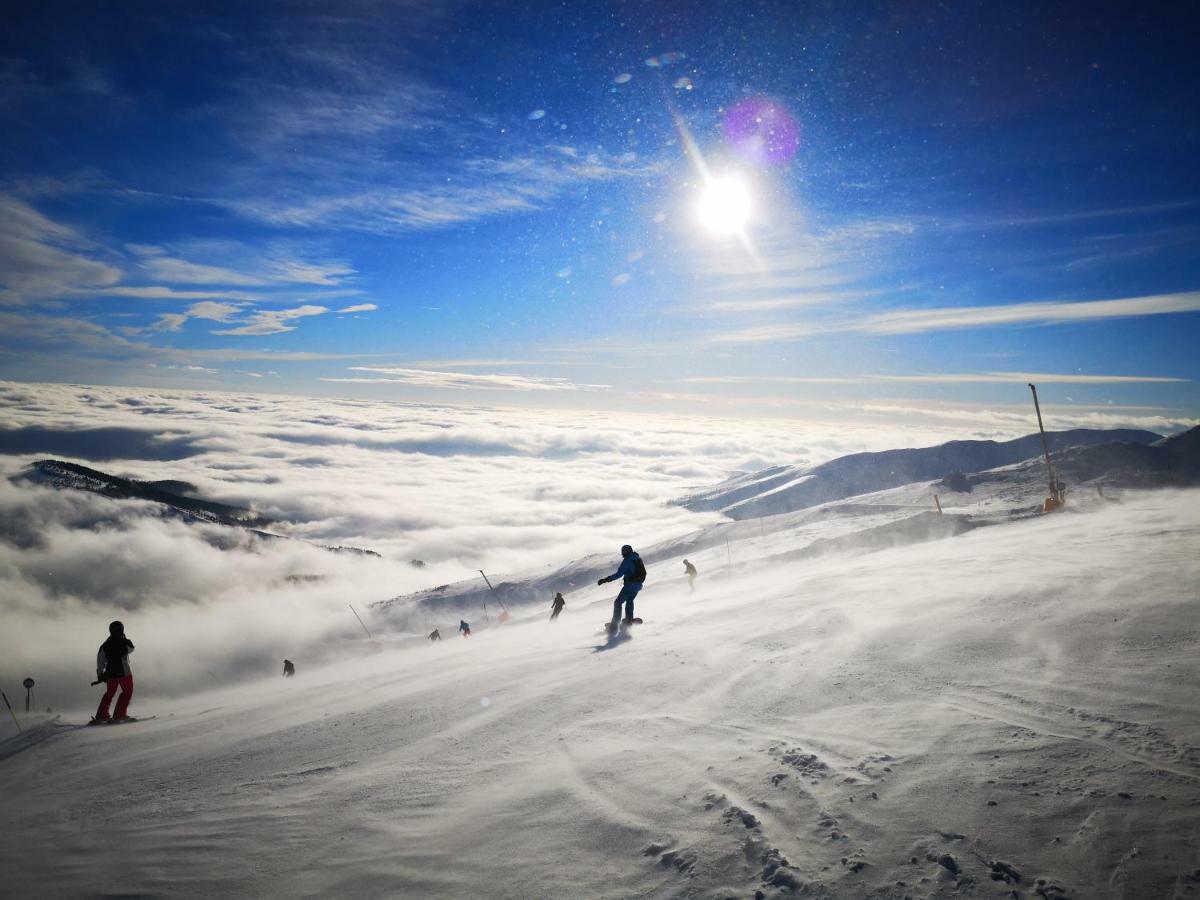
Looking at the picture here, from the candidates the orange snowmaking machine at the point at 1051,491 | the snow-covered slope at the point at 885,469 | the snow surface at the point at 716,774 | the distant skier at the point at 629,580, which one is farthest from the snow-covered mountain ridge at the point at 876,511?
the snow-covered slope at the point at 885,469

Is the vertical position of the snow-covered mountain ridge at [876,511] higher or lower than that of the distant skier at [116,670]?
lower

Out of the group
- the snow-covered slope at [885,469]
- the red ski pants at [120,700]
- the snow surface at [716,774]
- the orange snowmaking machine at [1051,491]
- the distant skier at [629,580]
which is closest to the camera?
the snow surface at [716,774]

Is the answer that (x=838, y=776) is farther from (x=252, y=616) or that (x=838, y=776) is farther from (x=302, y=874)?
(x=252, y=616)

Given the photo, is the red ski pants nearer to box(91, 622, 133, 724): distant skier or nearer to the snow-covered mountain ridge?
box(91, 622, 133, 724): distant skier

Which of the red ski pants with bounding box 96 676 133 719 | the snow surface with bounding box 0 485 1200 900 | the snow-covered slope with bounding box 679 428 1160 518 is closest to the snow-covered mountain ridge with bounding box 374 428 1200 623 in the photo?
the snow surface with bounding box 0 485 1200 900

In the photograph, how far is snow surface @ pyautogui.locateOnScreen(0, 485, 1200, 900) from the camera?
321cm

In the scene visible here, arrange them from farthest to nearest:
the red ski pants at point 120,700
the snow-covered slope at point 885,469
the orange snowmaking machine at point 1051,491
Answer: the snow-covered slope at point 885,469 → the orange snowmaking machine at point 1051,491 → the red ski pants at point 120,700

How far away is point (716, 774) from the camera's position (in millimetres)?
4215

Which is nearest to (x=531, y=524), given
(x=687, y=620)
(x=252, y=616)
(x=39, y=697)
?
(x=252, y=616)

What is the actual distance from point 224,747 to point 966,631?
8940 mm

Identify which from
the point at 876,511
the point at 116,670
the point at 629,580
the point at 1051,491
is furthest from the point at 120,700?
the point at 876,511

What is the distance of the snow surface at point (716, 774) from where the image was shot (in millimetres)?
3211

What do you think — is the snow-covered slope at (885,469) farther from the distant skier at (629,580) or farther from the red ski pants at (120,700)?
the red ski pants at (120,700)

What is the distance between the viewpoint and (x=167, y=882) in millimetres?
3818
